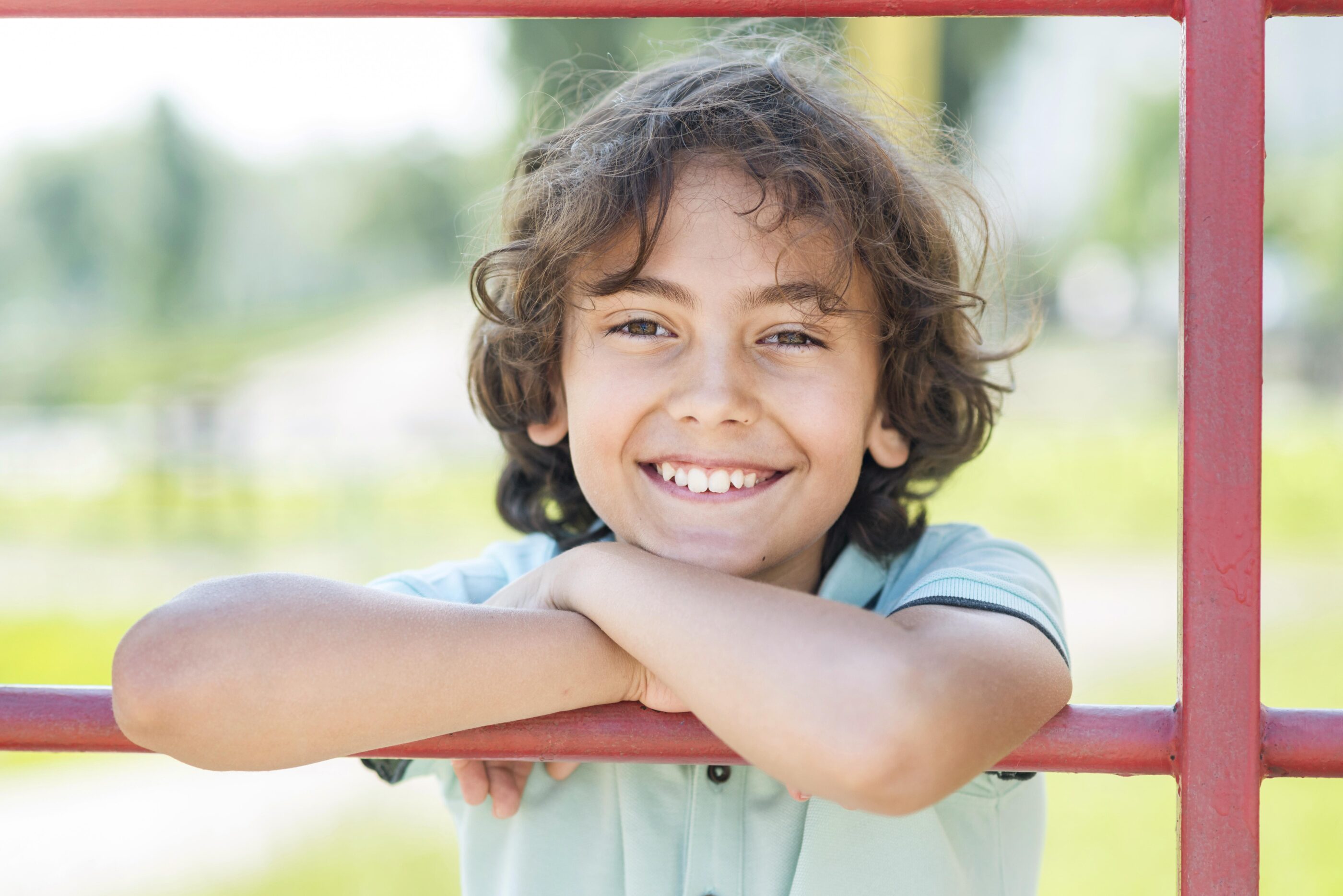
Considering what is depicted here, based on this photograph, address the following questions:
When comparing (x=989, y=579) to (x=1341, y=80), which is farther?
(x=1341, y=80)

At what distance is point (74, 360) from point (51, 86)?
307 centimetres

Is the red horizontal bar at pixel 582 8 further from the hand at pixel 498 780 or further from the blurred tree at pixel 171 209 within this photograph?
the blurred tree at pixel 171 209

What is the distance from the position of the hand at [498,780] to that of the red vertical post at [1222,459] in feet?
2.02

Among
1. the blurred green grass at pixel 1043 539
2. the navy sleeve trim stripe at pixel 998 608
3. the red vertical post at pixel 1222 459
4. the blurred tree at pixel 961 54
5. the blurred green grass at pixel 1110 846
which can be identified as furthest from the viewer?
the blurred tree at pixel 961 54

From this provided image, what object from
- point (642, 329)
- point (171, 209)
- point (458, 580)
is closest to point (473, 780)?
point (458, 580)

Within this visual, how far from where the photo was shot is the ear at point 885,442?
52.7 inches

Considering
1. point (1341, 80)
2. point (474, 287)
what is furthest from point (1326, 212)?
point (474, 287)

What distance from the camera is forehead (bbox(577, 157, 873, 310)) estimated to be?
1.11m

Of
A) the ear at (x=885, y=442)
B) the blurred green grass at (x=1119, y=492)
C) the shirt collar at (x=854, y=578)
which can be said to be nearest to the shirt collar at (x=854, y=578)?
the shirt collar at (x=854, y=578)

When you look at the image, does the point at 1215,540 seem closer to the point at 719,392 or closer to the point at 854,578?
the point at 719,392

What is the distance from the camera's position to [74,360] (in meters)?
13.2

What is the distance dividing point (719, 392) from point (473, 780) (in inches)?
18.0

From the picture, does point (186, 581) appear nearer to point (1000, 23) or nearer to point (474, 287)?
point (474, 287)

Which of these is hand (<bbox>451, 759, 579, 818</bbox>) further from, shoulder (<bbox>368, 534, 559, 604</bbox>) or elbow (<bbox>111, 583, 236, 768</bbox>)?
elbow (<bbox>111, 583, 236, 768</bbox>)
